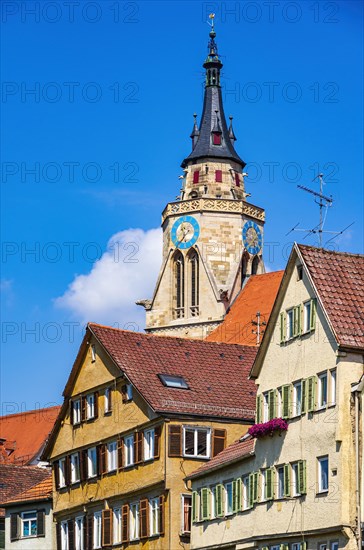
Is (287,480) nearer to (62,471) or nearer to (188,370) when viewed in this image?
(188,370)

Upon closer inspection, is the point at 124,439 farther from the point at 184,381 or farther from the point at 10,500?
the point at 10,500

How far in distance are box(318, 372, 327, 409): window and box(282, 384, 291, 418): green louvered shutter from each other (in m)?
2.04


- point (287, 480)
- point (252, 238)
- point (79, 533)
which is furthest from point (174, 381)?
point (252, 238)

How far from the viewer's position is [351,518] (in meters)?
45.3

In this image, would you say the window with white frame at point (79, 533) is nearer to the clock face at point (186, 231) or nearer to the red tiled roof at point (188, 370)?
the red tiled roof at point (188, 370)

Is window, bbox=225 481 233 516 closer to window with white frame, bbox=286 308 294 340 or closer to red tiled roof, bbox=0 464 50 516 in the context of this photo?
window with white frame, bbox=286 308 294 340

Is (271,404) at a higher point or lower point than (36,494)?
higher

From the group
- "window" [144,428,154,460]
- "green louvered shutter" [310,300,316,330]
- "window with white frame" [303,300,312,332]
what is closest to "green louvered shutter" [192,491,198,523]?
"window" [144,428,154,460]

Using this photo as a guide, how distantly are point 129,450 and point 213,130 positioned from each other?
71659mm

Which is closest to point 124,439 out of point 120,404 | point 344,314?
point 120,404

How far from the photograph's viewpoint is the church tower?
123312 mm

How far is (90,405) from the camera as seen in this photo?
213ft

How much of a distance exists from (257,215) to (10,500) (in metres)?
61.0

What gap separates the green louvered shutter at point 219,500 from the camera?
54406 millimetres
